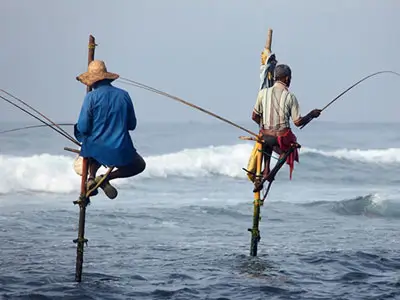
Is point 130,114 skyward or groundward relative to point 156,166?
groundward

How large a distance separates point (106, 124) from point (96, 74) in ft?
1.57

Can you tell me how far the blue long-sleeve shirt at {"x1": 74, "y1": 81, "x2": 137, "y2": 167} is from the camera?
29.8ft

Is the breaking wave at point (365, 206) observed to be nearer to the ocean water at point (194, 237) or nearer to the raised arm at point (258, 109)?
the ocean water at point (194, 237)

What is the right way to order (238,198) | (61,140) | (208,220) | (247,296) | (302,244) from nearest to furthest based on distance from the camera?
(247,296) < (302,244) < (208,220) < (238,198) < (61,140)

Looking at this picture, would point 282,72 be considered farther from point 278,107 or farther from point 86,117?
point 86,117

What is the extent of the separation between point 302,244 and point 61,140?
27157 millimetres

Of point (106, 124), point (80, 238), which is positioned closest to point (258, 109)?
point (106, 124)

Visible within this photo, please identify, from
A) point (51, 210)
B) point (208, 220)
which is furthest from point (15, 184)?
point (208, 220)

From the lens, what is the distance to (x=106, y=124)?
9141mm

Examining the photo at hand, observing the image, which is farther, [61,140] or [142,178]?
[61,140]

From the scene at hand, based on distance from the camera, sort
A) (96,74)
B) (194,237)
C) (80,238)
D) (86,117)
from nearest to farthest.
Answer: (86,117) → (96,74) → (80,238) → (194,237)

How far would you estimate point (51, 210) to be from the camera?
16375 millimetres

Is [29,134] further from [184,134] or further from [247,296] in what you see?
[247,296]

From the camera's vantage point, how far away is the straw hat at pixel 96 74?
9195 mm
